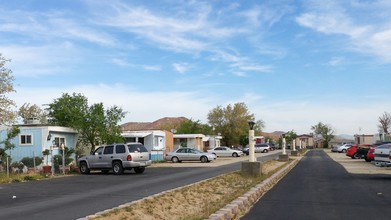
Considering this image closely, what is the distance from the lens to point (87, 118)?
120ft

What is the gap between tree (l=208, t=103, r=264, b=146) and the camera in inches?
3708

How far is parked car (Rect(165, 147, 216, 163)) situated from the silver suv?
15029mm

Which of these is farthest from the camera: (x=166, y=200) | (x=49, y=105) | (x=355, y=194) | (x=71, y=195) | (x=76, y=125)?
(x=49, y=105)

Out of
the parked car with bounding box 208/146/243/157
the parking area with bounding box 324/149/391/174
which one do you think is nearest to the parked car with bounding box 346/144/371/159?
the parking area with bounding box 324/149/391/174

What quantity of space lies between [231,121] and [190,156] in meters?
51.3

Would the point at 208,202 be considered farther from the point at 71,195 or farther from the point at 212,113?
the point at 212,113

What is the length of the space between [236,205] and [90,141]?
27276mm

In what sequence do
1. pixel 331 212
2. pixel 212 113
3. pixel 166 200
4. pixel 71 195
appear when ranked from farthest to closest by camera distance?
pixel 212 113
pixel 71 195
pixel 166 200
pixel 331 212

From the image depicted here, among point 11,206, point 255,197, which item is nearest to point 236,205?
point 255,197

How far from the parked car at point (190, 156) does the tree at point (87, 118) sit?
821 cm

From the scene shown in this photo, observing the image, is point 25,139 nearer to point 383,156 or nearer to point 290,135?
point 383,156

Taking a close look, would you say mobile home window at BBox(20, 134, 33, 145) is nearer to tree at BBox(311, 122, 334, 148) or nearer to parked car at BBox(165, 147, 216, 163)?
parked car at BBox(165, 147, 216, 163)

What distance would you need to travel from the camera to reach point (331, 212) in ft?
36.5

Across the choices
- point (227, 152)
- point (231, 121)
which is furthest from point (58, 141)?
point (231, 121)
